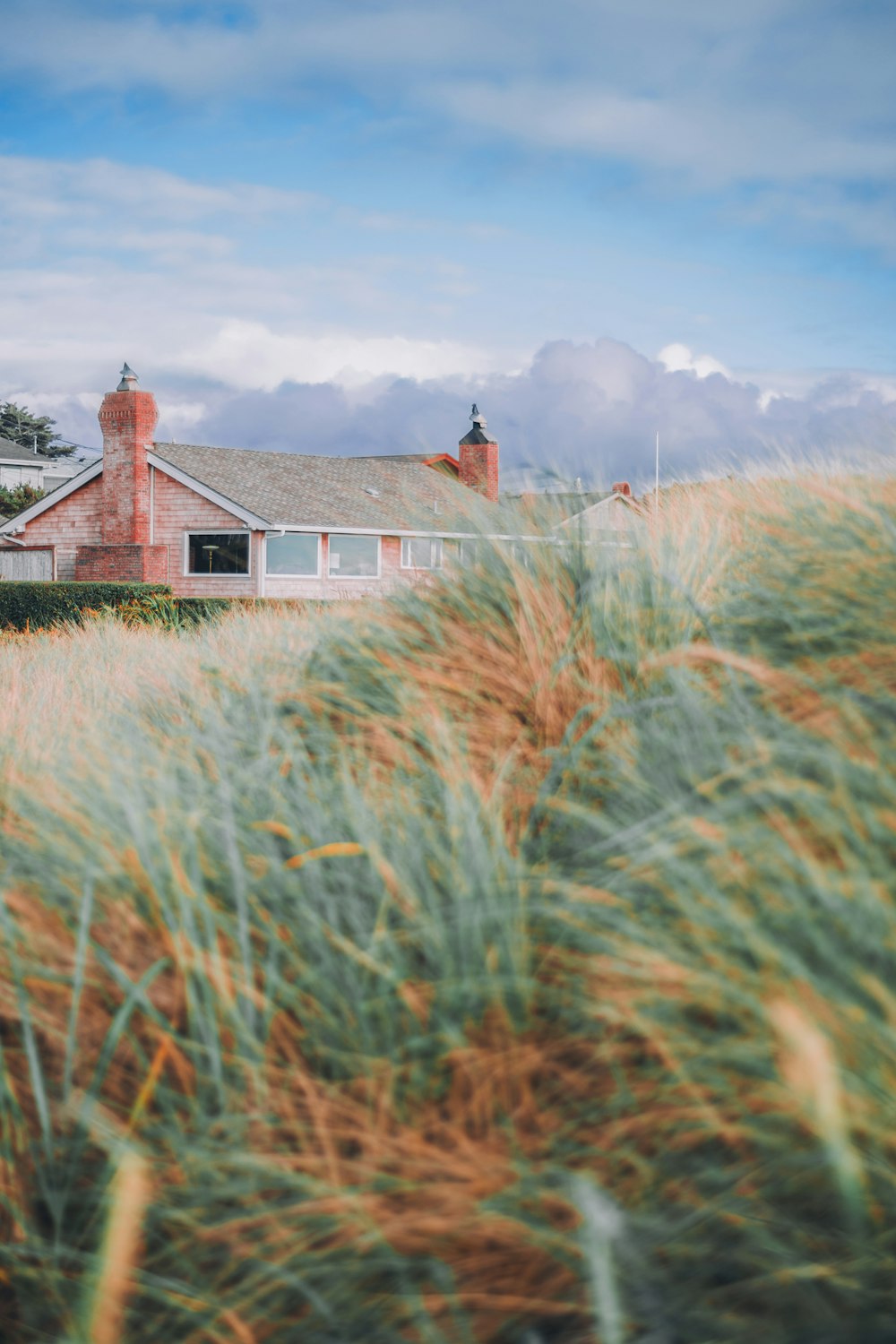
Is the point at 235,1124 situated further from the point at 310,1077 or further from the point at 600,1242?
the point at 600,1242

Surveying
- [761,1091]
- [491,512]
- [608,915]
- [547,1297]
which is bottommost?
[547,1297]

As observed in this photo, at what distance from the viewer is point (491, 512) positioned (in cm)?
452

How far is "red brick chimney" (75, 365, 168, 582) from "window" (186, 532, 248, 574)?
0.73 meters

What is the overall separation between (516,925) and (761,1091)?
0.61 meters

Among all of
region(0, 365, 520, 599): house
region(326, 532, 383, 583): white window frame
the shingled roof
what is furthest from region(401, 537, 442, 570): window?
region(326, 532, 383, 583): white window frame

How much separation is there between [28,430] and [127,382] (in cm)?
4884

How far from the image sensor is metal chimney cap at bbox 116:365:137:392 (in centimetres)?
2689

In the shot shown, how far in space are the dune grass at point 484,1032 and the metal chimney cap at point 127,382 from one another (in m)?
25.9

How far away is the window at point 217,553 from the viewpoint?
26.5m

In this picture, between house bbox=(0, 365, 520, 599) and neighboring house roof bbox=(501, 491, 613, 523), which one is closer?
neighboring house roof bbox=(501, 491, 613, 523)

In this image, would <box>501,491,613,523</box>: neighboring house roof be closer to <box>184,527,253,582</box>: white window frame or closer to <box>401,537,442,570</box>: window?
<box>401,537,442,570</box>: window

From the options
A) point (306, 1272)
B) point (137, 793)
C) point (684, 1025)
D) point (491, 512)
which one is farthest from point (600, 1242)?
point (491, 512)

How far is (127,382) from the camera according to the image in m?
27.1

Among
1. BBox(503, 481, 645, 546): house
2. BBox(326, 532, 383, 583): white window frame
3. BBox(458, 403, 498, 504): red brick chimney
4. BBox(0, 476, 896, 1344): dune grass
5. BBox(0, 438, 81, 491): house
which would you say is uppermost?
BBox(0, 438, 81, 491): house
